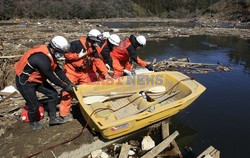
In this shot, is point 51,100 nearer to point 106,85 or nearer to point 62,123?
point 62,123

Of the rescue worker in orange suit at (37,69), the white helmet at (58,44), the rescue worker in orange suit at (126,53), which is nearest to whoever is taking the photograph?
the rescue worker in orange suit at (37,69)

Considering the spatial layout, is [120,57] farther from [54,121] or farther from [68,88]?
[54,121]

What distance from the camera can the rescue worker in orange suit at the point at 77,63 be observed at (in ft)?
17.4

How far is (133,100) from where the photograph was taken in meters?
5.88

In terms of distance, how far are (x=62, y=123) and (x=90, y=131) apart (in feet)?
2.34

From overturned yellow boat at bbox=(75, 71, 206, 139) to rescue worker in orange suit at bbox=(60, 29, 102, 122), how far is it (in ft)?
1.13

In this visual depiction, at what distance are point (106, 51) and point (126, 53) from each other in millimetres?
793

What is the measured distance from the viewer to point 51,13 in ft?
177

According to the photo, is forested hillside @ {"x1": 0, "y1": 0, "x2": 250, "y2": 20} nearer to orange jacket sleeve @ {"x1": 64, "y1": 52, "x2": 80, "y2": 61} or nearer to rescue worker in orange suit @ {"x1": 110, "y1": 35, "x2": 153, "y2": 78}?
rescue worker in orange suit @ {"x1": 110, "y1": 35, "x2": 153, "y2": 78}

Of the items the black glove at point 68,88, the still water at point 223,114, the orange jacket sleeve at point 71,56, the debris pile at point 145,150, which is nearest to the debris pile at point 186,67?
the still water at point 223,114

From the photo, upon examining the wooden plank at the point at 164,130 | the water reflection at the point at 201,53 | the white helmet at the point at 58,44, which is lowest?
the water reflection at the point at 201,53

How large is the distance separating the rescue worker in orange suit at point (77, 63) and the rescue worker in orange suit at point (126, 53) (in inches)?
42.2

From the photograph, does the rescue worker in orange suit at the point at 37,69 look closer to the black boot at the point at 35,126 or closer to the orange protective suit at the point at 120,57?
the black boot at the point at 35,126

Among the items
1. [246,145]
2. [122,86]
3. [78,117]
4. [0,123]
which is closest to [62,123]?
[78,117]
